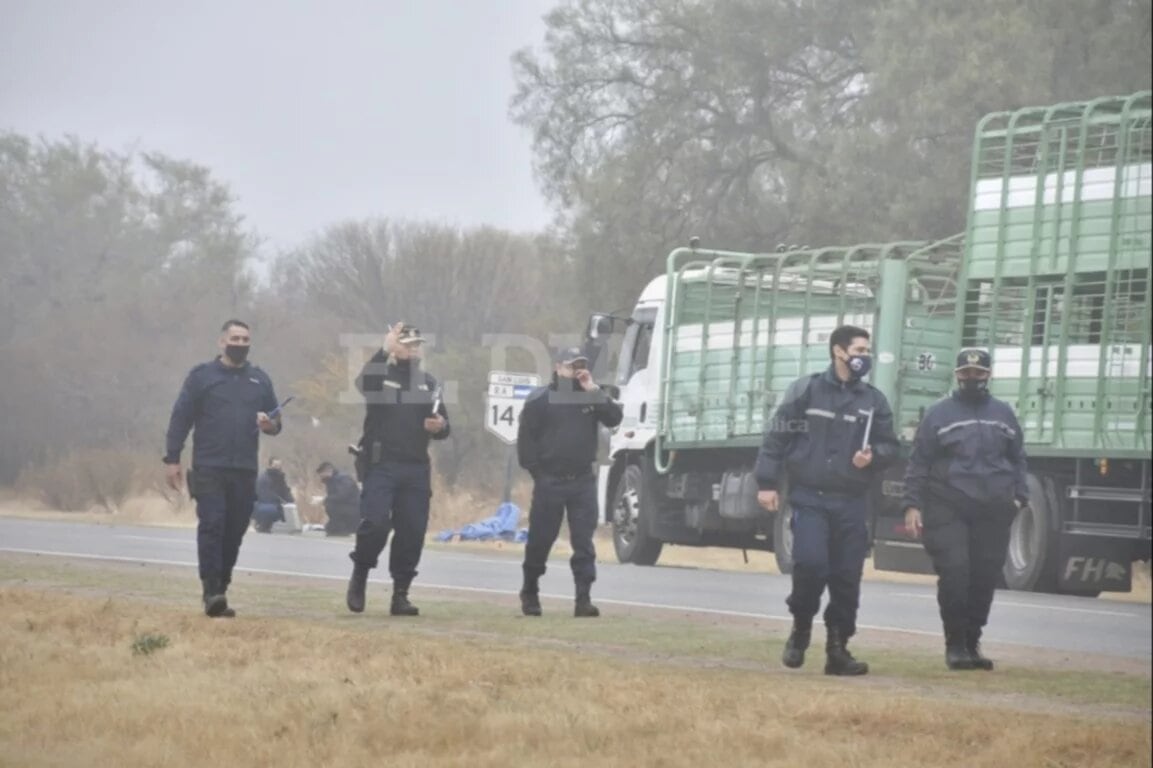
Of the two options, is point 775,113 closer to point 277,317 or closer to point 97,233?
point 277,317

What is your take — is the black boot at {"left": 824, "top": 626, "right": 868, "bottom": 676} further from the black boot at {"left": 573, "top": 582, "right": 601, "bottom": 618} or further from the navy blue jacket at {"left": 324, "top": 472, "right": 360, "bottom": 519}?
the navy blue jacket at {"left": 324, "top": 472, "right": 360, "bottom": 519}

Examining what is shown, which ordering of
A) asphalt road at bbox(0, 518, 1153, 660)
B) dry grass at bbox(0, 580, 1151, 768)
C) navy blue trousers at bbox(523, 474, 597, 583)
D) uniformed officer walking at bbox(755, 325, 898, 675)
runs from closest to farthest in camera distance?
dry grass at bbox(0, 580, 1151, 768)
uniformed officer walking at bbox(755, 325, 898, 675)
navy blue trousers at bbox(523, 474, 597, 583)
asphalt road at bbox(0, 518, 1153, 660)

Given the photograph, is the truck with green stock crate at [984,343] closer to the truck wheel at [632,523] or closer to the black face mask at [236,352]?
the truck wheel at [632,523]

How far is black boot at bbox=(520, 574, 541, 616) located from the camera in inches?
663

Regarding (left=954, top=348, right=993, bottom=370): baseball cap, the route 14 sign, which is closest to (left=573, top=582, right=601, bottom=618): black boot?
(left=954, top=348, right=993, bottom=370): baseball cap

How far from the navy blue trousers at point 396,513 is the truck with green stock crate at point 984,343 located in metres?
5.54

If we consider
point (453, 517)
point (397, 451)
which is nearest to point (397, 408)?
point (397, 451)

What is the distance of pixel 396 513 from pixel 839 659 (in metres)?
4.20

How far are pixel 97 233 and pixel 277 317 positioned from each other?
29.5 ft

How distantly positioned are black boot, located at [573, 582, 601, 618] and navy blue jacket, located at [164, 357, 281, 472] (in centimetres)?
250

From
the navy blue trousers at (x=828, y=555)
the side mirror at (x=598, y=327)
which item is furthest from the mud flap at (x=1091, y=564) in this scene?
the navy blue trousers at (x=828, y=555)

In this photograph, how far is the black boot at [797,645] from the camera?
13.4 meters

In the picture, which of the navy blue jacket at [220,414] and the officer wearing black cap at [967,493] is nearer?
the officer wearing black cap at [967,493]

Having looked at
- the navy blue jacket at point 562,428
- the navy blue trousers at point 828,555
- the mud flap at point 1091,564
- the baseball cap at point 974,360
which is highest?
the baseball cap at point 974,360
